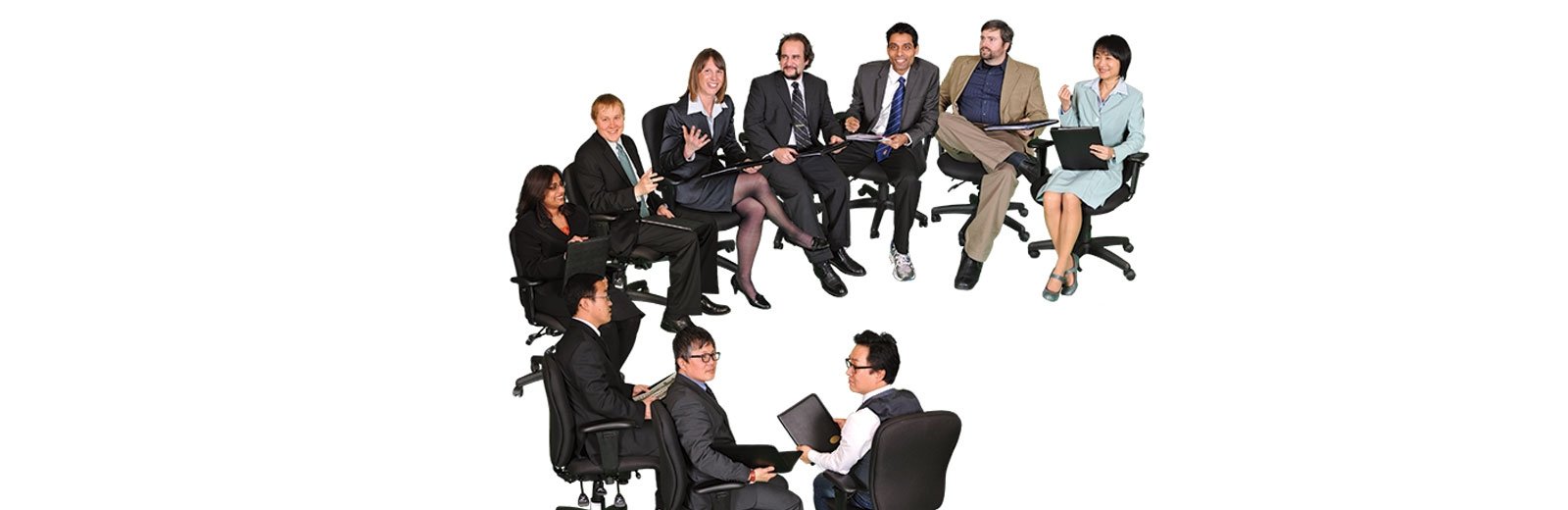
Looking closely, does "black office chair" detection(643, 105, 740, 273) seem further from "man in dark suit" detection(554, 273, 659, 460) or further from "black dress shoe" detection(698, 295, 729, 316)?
"man in dark suit" detection(554, 273, 659, 460)

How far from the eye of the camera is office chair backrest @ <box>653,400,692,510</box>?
671 centimetres

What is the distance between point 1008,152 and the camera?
1001 centimetres

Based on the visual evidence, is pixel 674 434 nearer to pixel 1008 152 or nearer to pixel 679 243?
pixel 679 243

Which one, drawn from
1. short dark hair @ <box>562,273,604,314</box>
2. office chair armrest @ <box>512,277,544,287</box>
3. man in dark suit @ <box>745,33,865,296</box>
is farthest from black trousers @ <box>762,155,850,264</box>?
short dark hair @ <box>562,273,604,314</box>

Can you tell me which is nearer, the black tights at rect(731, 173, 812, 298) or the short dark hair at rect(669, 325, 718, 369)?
the short dark hair at rect(669, 325, 718, 369)

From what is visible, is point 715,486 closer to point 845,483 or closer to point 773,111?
point 845,483

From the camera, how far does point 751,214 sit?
9.84m

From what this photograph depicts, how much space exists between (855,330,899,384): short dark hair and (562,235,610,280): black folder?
215cm

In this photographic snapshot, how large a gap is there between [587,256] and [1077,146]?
106 inches

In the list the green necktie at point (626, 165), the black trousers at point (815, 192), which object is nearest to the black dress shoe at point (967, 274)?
the black trousers at point (815, 192)

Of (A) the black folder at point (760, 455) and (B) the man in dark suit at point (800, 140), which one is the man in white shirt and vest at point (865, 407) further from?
(B) the man in dark suit at point (800, 140)

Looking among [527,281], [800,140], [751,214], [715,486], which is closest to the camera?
[715,486]

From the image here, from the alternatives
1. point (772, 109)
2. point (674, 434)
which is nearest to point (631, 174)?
point (772, 109)

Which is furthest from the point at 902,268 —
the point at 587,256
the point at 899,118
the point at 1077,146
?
the point at 587,256
